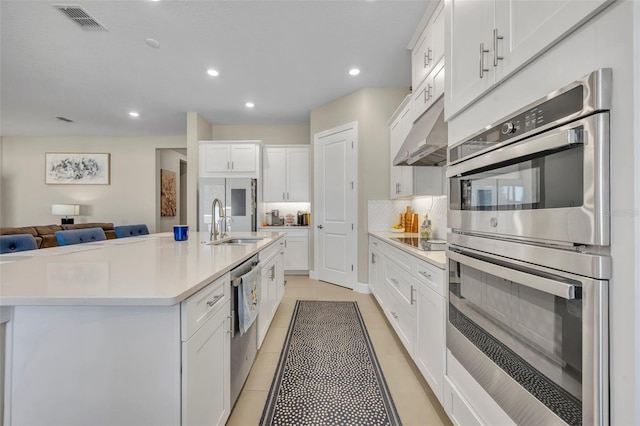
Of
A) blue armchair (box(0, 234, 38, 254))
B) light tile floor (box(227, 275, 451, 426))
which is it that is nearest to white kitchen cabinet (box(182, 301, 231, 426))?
light tile floor (box(227, 275, 451, 426))

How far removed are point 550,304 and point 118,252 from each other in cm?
213

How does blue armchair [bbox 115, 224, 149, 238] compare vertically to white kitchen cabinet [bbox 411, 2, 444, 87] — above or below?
below

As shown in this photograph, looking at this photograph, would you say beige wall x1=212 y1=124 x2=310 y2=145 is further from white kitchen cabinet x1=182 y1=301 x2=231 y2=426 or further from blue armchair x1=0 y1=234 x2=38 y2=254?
white kitchen cabinet x1=182 y1=301 x2=231 y2=426

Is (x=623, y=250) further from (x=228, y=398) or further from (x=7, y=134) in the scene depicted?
(x=7, y=134)

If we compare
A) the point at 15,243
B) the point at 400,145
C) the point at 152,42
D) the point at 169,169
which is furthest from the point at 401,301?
the point at 169,169

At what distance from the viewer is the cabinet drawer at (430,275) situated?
4.85 ft

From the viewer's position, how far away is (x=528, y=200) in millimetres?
816

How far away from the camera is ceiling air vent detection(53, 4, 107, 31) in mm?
2520

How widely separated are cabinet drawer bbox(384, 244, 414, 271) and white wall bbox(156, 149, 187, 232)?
6297 mm

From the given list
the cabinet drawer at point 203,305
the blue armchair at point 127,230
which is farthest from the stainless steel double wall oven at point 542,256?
the blue armchair at point 127,230

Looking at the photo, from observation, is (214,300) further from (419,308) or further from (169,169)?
(169,169)

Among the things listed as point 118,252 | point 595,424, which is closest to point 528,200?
point 595,424

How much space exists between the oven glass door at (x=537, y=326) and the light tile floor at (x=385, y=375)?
689 mm

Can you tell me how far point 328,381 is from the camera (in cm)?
188
